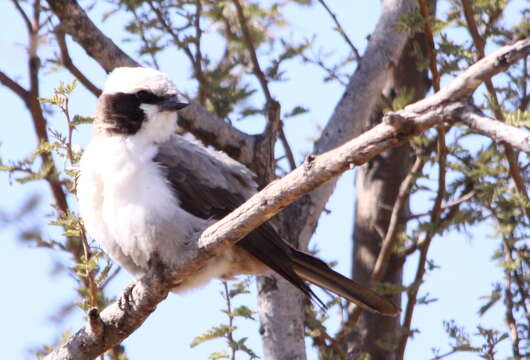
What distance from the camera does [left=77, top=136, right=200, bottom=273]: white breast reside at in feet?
17.7

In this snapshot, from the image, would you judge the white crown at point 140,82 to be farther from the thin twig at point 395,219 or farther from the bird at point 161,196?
the thin twig at point 395,219

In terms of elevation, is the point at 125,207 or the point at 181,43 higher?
the point at 181,43

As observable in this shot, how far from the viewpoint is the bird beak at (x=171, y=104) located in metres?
5.83

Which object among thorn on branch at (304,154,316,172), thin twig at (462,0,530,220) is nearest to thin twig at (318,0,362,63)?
thin twig at (462,0,530,220)

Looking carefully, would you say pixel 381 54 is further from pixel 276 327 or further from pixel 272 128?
pixel 276 327

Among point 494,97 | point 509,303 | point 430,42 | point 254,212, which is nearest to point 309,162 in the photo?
point 254,212

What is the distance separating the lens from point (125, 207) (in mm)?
5438

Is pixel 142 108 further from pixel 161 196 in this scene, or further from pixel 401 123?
pixel 401 123

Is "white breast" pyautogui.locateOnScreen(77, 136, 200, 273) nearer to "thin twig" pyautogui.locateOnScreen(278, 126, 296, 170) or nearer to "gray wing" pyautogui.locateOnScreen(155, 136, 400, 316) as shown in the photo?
"gray wing" pyautogui.locateOnScreen(155, 136, 400, 316)

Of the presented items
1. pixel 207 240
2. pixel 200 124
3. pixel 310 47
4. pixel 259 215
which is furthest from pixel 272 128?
pixel 259 215

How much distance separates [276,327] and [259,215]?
2.71m

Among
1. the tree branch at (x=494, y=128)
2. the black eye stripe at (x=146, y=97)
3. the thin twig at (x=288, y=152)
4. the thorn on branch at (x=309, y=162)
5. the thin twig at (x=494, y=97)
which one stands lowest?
the tree branch at (x=494, y=128)

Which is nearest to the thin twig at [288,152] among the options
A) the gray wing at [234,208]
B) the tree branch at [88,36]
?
the tree branch at [88,36]

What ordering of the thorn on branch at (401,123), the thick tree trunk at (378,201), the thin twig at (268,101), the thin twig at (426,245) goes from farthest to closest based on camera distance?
the thick tree trunk at (378,201)
the thin twig at (268,101)
the thin twig at (426,245)
the thorn on branch at (401,123)
